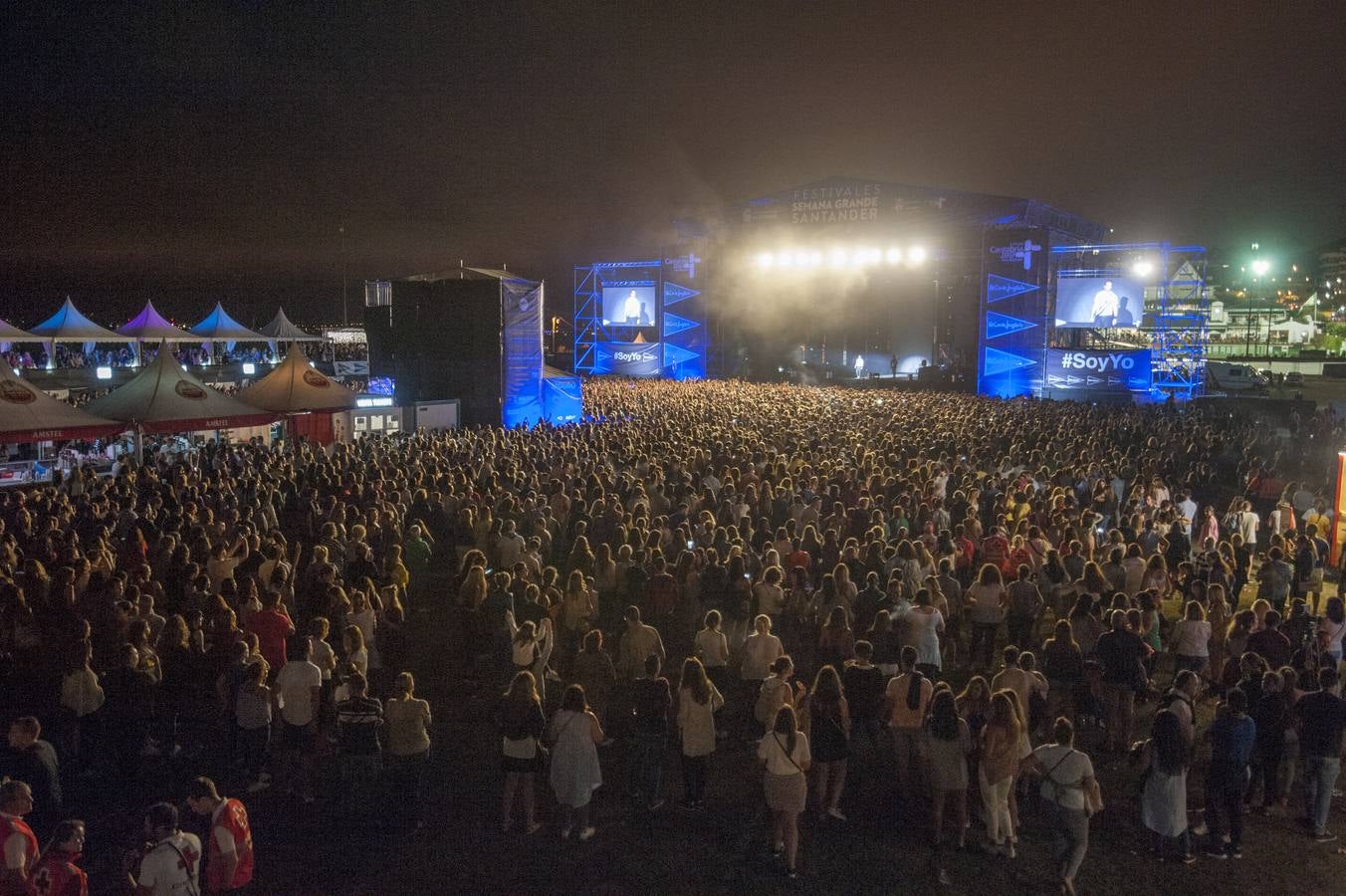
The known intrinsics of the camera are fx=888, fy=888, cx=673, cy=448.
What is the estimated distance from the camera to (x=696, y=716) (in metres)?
5.65

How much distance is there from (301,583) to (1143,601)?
8.59m

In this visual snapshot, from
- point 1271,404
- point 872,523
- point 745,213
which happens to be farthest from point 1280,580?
point 745,213

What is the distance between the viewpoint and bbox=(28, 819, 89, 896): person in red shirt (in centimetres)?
382

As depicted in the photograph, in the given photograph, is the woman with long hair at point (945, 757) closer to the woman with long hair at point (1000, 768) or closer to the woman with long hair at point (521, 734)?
the woman with long hair at point (1000, 768)

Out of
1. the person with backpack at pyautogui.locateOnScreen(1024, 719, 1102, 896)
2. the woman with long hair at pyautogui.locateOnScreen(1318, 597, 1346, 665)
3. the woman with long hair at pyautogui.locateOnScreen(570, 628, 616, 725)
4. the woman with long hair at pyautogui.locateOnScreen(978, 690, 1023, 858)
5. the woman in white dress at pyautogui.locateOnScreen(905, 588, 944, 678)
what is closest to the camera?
the person with backpack at pyautogui.locateOnScreen(1024, 719, 1102, 896)

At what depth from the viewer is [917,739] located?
18.7 feet

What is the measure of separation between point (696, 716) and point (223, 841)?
2700mm

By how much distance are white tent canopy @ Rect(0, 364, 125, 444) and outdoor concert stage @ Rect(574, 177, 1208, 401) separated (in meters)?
26.2

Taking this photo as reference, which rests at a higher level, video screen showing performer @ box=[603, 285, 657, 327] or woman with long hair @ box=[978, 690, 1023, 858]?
video screen showing performer @ box=[603, 285, 657, 327]

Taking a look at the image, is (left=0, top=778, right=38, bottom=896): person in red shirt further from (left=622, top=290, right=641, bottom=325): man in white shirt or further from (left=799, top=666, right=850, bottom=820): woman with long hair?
(left=622, top=290, right=641, bottom=325): man in white shirt

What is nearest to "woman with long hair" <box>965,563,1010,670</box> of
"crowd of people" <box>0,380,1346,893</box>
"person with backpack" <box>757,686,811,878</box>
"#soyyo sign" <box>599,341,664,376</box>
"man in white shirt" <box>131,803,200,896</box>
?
"crowd of people" <box>0,380,1346,893</box>

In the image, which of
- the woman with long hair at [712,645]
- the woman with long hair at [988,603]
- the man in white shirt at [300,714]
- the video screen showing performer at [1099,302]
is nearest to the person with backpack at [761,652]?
the woman with long hair at [712,645]

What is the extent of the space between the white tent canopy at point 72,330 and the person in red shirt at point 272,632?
102 ft

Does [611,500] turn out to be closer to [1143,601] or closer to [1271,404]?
[1143,601]
